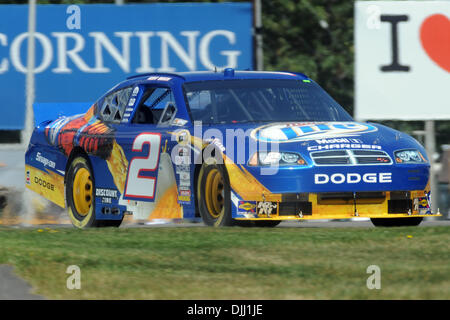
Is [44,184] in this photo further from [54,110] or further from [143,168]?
[143,168]

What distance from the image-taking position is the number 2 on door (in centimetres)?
1088

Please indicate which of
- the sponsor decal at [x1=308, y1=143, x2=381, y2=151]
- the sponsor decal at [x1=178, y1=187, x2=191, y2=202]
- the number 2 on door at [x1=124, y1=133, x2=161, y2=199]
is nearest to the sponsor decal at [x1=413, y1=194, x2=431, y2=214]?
the sponsor decal at [x1=308, y1=143, x2=381, y2=151]

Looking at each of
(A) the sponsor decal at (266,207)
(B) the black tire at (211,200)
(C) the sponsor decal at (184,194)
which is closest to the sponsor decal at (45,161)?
(C) the sponsor decal at (184,194)

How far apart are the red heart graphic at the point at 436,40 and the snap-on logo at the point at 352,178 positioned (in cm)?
593

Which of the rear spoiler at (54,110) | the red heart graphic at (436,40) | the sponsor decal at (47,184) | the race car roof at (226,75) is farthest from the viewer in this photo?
the red heart graphic at (436,40)

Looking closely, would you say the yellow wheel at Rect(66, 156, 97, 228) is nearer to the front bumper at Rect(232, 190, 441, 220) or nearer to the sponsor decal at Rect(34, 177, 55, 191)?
the sponsor decal at Rect(34, 177, 55, 191)

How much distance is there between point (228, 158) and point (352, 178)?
3.35ft

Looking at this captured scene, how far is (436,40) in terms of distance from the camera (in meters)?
15.7

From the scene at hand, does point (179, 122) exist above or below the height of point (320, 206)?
above

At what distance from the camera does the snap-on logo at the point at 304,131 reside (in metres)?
10.1

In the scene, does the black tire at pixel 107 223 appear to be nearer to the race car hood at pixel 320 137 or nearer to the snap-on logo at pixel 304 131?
the race car hood at pixel 320 137

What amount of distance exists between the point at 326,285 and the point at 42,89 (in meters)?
13.3

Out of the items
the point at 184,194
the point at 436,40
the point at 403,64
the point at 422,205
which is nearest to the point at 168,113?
the point at 184,194

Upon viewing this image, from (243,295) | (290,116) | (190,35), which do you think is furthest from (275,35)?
(243,295)
